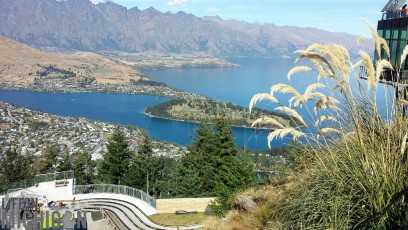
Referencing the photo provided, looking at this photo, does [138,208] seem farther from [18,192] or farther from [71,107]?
[71,107]

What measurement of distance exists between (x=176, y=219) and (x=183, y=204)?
123cm

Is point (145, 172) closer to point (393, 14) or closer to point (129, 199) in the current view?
point (129, 199)

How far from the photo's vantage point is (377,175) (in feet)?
10.9

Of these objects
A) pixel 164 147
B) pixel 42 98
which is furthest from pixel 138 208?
pixel 42 98

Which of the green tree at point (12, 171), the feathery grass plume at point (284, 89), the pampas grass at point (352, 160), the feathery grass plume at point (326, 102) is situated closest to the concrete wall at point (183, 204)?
the pampas grass at point (352, 160)

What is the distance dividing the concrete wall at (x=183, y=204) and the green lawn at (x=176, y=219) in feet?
1.25

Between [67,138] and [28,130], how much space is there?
33.8 feet

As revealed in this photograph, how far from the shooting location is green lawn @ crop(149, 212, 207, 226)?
53.0 ft

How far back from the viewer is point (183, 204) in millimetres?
18188

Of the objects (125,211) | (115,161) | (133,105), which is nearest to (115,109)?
(133,105)

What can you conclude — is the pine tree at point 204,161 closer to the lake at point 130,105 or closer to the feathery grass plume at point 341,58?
the feathery grass plume at point 341,58

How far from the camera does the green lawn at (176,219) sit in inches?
635

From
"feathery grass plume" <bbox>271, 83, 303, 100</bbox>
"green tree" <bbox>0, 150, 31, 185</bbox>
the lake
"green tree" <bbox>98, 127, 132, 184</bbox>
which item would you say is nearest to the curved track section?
"green tree" <bbox>98, 127, 132, 184</bbox>

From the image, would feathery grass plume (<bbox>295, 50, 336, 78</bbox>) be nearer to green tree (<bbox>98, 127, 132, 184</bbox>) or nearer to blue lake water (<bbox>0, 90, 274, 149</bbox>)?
green tree (<bbox>98, 127, 132, 184</bbox>)
